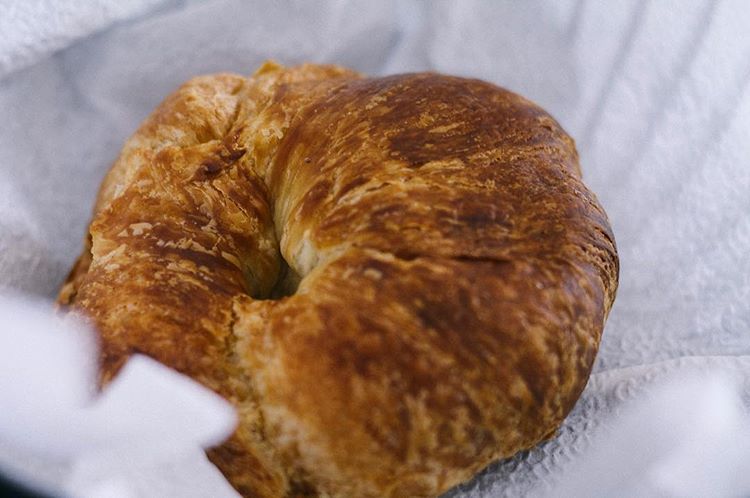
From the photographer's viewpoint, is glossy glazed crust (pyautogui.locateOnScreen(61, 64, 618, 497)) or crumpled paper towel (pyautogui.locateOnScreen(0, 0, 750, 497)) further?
crumpled paper towel (pyautogui.locateOnScreen(0, 0, 750, 497))

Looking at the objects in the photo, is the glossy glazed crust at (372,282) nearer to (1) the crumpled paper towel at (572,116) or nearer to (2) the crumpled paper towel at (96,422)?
(2) the crumpled paper towel at (96,422)

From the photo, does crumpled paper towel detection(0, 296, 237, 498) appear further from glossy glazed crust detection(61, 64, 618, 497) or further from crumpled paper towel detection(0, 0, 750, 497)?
crumpled paper towel detection(0, 0, 750, 497)

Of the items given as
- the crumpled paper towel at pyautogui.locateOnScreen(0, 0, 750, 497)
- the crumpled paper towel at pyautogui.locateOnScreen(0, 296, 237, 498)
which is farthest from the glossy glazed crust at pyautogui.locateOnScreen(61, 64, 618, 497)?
the crumpled paper towel at pyautogui.locateOnScreen(0, 0, 750, 497)

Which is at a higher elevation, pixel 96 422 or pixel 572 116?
pixel 572 116

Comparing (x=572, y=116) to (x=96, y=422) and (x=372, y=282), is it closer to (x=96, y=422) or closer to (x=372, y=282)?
(x=372, y=282)

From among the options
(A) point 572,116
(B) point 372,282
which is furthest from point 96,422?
(A) point 572,116

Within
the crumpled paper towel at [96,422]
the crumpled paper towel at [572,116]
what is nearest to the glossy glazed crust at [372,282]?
the crumpled paper towel at [96,422]
